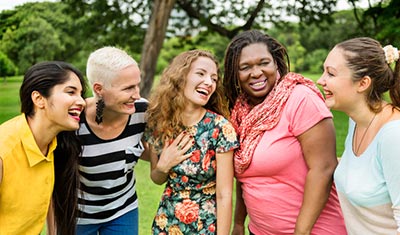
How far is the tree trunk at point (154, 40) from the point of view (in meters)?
11.0

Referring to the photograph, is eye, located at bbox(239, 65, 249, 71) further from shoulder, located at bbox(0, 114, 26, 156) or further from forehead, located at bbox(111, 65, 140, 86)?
shoulder, located at bbox(0, 114, 26, 156)

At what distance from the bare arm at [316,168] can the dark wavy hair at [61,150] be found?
1.09m

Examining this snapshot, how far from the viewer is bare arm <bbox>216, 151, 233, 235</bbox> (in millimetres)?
2418

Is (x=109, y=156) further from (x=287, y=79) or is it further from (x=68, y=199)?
(x=287, y=79)

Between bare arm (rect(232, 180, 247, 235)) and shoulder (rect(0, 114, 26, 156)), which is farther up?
shoulder (rect(0, 114, 26, 156))

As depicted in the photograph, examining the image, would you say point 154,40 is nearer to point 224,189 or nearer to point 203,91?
point 203,91

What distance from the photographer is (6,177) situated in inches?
84.4

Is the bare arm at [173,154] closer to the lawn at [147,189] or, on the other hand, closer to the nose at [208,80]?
the nose at [208,80]

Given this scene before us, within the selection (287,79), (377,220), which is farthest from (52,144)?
(377,220)

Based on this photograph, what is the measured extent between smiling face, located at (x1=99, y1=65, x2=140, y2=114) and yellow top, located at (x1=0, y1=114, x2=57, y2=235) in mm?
420

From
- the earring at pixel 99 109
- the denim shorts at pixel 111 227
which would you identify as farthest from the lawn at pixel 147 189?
the earring at pixel 99 109

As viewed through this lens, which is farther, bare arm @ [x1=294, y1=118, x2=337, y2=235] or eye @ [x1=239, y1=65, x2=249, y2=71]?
eye @ [x1=239, y1=65, x2=249, y2=71]

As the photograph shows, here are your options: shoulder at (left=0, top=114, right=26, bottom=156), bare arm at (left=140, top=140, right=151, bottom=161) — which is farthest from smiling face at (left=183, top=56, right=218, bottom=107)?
shoulder at (left=0, top=114, right=26, bottom=156)

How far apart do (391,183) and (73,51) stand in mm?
23831
